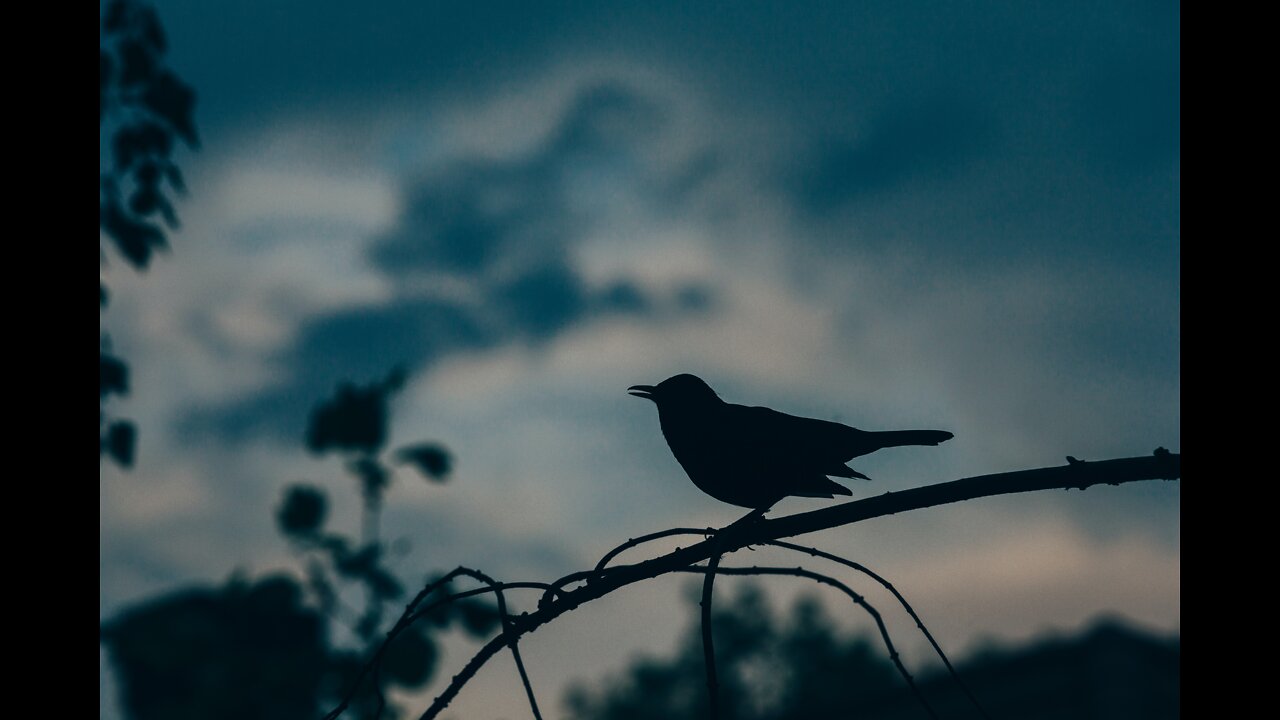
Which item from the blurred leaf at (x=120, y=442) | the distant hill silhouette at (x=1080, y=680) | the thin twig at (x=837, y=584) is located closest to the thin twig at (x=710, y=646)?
the thin twig at (x=837, y=584)

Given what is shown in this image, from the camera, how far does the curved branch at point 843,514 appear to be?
237 cm

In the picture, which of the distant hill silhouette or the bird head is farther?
the distant hill silhouette

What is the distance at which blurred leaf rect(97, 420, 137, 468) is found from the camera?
4738 mm

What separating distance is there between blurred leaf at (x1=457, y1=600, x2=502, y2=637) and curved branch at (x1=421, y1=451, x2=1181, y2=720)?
2.94 meters

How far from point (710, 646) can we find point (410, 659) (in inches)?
162

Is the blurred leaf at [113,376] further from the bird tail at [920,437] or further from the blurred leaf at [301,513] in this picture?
the bird tail at [920,437]

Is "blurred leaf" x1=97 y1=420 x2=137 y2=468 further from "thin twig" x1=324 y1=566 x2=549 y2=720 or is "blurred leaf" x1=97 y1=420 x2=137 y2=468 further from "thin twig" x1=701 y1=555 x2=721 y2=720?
"thin twig" x1=701 y1=555 x2=721 y2=720

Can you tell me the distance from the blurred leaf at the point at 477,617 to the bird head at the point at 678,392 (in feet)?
5.58

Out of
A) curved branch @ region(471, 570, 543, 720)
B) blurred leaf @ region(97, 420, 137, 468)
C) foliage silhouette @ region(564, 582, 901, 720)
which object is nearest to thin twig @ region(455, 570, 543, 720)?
curved branch @ region(471, 570, 543, 720)
